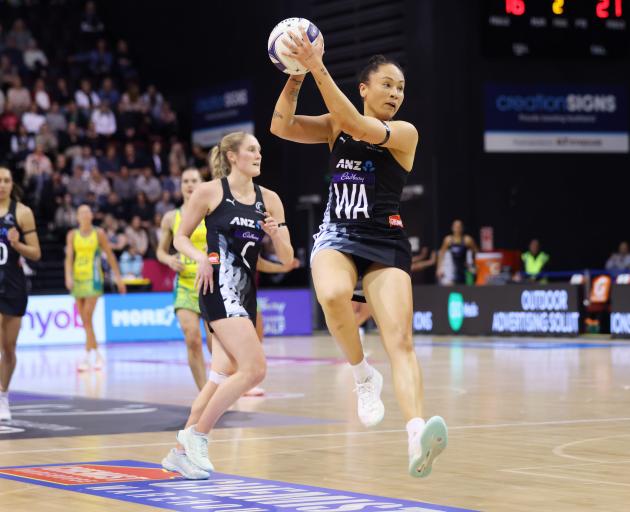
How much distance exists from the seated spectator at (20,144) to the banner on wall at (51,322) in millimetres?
3843

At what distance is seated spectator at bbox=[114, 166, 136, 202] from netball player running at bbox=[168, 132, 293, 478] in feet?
61.6

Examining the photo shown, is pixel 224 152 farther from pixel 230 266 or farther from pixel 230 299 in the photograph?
pixel 230 299

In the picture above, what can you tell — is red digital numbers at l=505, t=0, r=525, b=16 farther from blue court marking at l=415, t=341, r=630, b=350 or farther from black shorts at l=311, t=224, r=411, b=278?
black shorts at l=311, t=224, r=411, b=278

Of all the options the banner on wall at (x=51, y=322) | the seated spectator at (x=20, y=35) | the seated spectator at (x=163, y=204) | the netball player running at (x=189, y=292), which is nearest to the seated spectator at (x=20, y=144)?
the seated spectator at (x=163, y=204)

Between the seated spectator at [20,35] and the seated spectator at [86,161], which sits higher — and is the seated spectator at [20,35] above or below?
above

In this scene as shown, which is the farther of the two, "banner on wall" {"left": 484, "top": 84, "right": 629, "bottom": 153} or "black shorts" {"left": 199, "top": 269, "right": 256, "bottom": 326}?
"banner on wall" {"left": 484, "top": 84, "right": 629, "bottom": 153}

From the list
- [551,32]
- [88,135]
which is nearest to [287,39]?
[551,32]

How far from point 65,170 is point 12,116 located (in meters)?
1.63

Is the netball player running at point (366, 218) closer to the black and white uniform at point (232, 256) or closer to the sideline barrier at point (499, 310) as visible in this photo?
the black and white uniform at point (232, 256)

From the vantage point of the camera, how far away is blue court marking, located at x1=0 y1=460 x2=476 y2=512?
6.23 metres

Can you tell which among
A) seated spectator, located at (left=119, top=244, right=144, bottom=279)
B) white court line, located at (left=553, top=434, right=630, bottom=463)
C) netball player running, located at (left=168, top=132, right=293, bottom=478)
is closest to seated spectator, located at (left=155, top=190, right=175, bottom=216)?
seated spectator, located at (left=119, top=244, right=144, bottom=279)

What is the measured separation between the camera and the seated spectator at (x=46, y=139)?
2616 cm

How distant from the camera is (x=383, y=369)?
15750 millimetres

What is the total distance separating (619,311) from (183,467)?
1499cm
